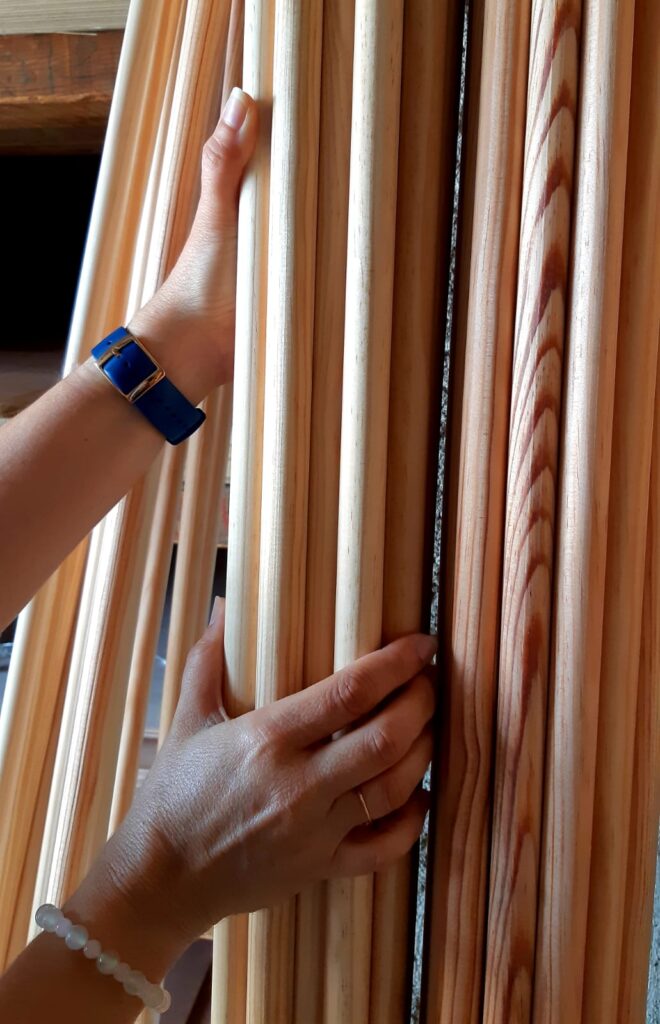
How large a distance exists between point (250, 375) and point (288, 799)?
0.23 m

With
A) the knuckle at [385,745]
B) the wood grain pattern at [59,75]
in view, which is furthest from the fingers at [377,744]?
the wood grain pattern at [59,75]

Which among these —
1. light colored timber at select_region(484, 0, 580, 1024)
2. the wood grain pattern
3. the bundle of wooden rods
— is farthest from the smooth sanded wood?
the wood grain pattern

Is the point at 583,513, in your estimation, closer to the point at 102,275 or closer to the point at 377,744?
the point at 377,744

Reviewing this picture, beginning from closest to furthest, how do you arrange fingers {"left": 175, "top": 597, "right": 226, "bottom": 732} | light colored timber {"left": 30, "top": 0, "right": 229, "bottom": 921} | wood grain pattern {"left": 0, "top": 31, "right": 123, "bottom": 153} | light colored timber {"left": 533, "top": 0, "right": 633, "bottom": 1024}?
light colored timber {"left": 533, "top": 0, "right": 633, "bottom": 1024}, fingers {"left": 175, "top": 597, "right": 226, "bottom": 732}, light colored timber {"left": 30, "top": 0, "right": 229, "bottom": 921}, wood grain pattern {"left": 0, "top": 31, "right": 123, "bottom": 153}

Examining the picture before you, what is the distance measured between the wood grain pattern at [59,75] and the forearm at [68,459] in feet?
1.56

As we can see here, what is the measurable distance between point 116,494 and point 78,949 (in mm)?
291

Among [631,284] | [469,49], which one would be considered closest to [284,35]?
[469,49]

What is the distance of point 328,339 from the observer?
1.41 feet

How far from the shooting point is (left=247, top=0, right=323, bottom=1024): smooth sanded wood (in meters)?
0.41

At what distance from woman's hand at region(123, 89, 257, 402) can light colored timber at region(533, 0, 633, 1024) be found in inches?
9.8

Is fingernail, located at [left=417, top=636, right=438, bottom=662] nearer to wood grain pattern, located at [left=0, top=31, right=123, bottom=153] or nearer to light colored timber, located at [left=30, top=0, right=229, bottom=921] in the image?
light colored timber, located at [left=30, top=0, right=229, bottom=921]

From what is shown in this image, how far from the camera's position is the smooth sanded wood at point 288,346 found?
0.41 metres

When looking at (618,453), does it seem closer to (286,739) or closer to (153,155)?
(286,739)

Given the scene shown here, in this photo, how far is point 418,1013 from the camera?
19.6 inches
